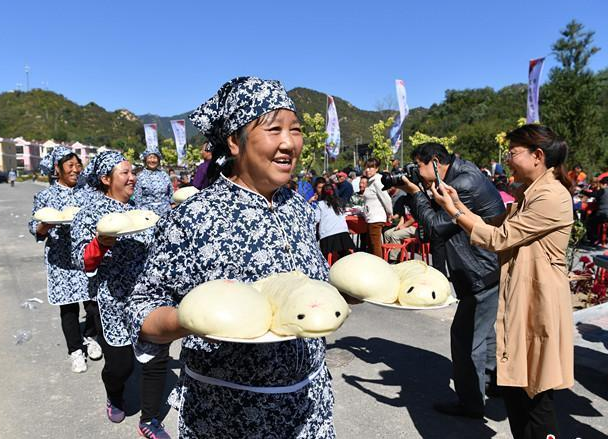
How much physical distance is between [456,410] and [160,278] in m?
2.73

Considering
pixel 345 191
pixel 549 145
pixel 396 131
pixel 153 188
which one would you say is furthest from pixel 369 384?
pixel 396 131

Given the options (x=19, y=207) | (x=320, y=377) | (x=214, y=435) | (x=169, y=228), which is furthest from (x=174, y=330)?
(x=19, y=207)

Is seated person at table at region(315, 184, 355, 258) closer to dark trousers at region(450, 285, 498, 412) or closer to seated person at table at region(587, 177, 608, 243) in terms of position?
dark trousers at region(450, 285, 498, 412)

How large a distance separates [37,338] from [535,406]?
4.99 metres

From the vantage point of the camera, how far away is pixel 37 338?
504 centimetres

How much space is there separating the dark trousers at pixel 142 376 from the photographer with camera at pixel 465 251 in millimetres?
1918

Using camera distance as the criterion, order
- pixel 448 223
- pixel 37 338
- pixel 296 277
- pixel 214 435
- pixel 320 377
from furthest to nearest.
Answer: pixel 37 338, pixel 448 223, pixel 320 377, pixel 214 435, pixel 296 277

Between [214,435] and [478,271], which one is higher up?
[478,271]

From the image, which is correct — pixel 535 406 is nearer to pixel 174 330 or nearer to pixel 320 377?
pixel 320 377

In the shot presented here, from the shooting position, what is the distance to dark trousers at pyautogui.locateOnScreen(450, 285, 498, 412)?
→ 3045mm

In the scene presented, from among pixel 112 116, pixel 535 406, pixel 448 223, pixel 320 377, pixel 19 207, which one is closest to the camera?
pixel 320 377

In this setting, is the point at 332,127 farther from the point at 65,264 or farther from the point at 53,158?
the point at 65,264

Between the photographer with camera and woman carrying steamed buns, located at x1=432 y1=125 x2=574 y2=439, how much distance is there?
0.51 metres

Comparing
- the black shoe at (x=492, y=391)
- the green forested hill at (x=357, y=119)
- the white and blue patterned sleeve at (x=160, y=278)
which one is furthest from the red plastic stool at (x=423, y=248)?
the green forested hill at (x=357, y=119)
